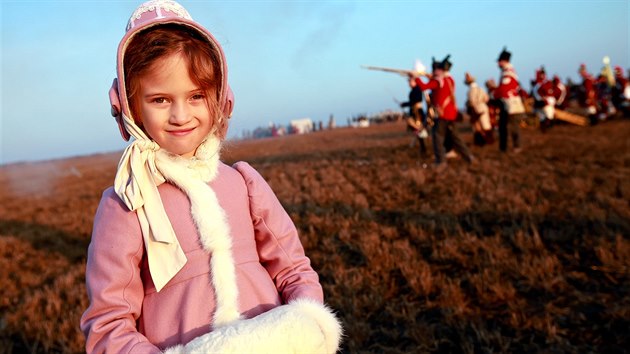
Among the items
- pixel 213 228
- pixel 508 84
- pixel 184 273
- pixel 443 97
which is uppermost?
pixel 508 84

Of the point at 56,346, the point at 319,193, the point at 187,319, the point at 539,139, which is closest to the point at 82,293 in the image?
the point at 56,346

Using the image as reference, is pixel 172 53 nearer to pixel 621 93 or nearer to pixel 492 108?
pixel 492 108

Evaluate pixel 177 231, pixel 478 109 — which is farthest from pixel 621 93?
pixel 177 231

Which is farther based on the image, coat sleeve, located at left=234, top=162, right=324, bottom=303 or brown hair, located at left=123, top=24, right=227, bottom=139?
coat sleeve, located at left=234, top=162, right=324, bottom=303

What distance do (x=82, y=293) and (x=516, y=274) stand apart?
4167 mm

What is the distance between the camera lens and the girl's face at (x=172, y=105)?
1527mm

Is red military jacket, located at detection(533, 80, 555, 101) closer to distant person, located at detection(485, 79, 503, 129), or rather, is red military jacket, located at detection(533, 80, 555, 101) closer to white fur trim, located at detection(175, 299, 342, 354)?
distant person, located at detection(485, 79, 503, 129)

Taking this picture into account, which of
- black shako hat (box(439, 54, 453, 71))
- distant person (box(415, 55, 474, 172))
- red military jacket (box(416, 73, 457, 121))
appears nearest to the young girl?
distant person (box(415, 55, 474, 172))

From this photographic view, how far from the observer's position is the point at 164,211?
149 centimetres

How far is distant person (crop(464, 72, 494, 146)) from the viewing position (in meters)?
12.6

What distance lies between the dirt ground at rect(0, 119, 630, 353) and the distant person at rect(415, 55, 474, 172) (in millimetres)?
1198

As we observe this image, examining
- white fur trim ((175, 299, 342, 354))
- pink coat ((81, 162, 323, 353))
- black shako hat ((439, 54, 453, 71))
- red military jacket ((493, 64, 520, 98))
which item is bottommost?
white fur trim ((175, 299, 342, 354))

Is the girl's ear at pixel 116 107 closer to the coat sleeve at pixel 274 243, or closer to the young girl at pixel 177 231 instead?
the young girl at pixel 177 231

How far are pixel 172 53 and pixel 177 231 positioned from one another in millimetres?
567
